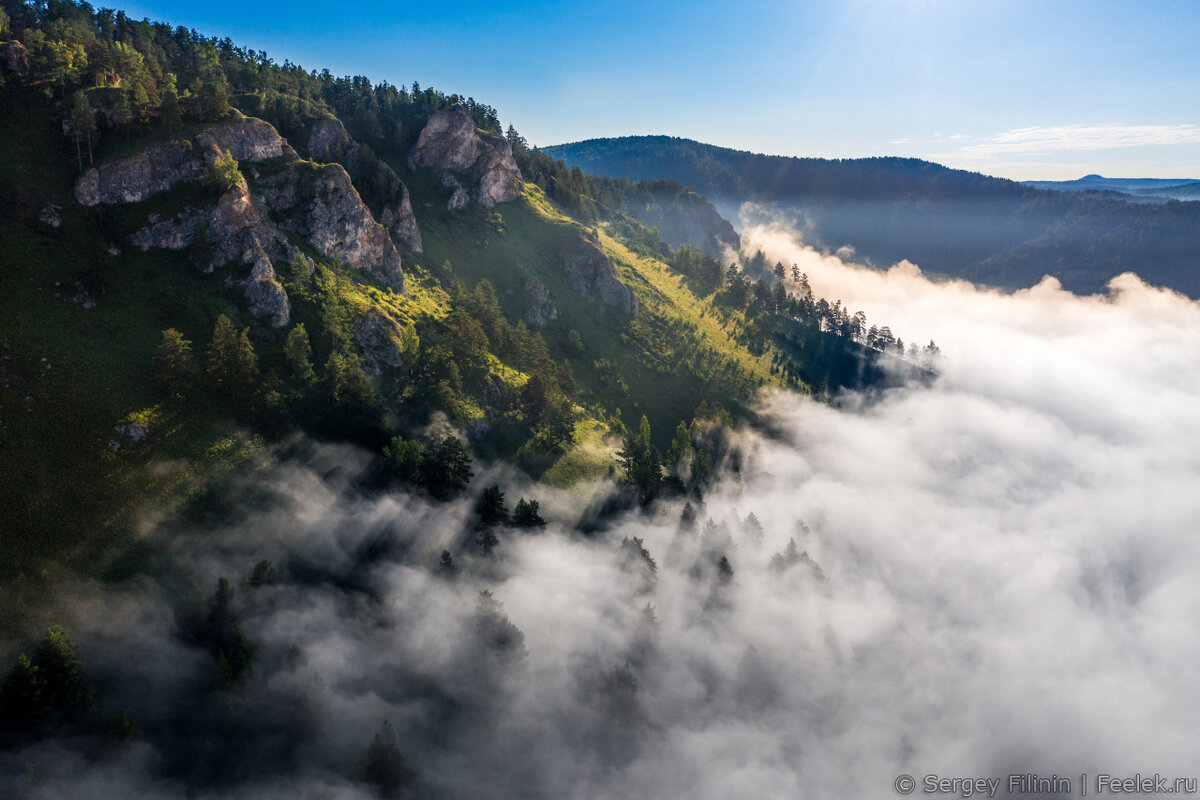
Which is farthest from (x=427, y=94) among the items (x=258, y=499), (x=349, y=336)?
(x=258, y=499)

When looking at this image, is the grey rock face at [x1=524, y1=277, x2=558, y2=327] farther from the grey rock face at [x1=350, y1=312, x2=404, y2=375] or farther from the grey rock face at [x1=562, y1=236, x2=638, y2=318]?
the grey rock face at [x1=350, y1=312, x2=404, y2=375]

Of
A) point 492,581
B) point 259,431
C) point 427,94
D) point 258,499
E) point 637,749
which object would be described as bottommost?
point 637,749

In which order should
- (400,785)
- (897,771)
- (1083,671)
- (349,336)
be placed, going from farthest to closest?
(1083,671) < (349,336) < (897,771) < (400,785)

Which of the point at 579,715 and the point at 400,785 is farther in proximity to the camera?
the point at 579,715

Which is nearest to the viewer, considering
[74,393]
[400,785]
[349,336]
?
[400,785]

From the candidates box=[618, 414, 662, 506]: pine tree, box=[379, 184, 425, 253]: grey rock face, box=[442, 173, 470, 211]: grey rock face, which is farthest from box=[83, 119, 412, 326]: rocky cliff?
box=[618, 414, 662, 506]: pine tree

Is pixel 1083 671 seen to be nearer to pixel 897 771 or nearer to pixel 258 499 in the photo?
pixel 897 771

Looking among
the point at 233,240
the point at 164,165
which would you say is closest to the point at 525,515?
the point at 233,240
